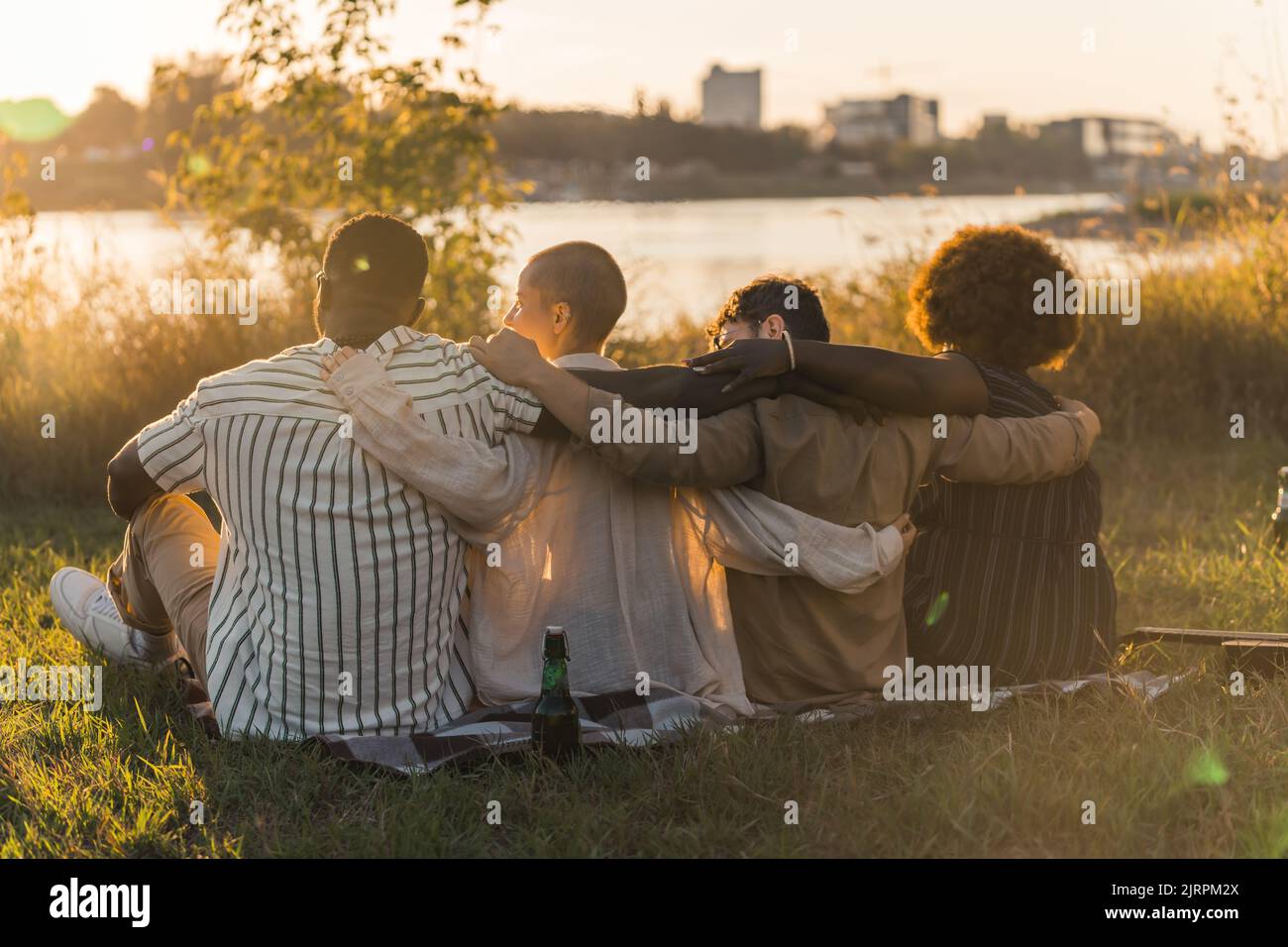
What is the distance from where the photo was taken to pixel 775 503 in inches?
142

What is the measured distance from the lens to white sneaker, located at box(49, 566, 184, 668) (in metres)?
4.28

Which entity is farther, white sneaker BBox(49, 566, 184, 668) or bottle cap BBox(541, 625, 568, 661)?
white sneaker BBox(49, 566, 184, 668)

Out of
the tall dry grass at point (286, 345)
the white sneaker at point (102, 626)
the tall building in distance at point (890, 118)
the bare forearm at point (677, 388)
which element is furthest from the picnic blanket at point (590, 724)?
the tall building in distance at point (890, 118)

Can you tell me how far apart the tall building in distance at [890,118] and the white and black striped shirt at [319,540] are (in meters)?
18.4

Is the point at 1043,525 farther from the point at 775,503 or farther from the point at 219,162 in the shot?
the point at 219,162

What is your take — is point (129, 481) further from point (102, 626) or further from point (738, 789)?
point (738, 789)

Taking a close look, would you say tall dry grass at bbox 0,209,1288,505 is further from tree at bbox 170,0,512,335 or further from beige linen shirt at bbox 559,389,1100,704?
beige linen shirt at bbox 559,389,1100,704

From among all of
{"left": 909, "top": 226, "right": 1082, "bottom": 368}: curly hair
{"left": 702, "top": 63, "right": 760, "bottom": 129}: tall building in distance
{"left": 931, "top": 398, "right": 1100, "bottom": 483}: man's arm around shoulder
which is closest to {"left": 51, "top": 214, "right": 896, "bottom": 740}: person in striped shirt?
{"left": 931, "top": 398, "right": 1100, "bottom": 483}: man's arm around shoulder

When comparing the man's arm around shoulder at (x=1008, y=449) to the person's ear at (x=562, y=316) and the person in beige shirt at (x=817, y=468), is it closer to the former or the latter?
the person in beige shirt at (x=817, y=468)

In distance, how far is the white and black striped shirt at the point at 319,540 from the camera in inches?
131

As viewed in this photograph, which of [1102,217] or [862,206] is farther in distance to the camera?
[1102,217]

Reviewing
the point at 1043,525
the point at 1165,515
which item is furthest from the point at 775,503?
the point at 1165,515

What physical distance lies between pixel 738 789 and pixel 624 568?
0.67m
